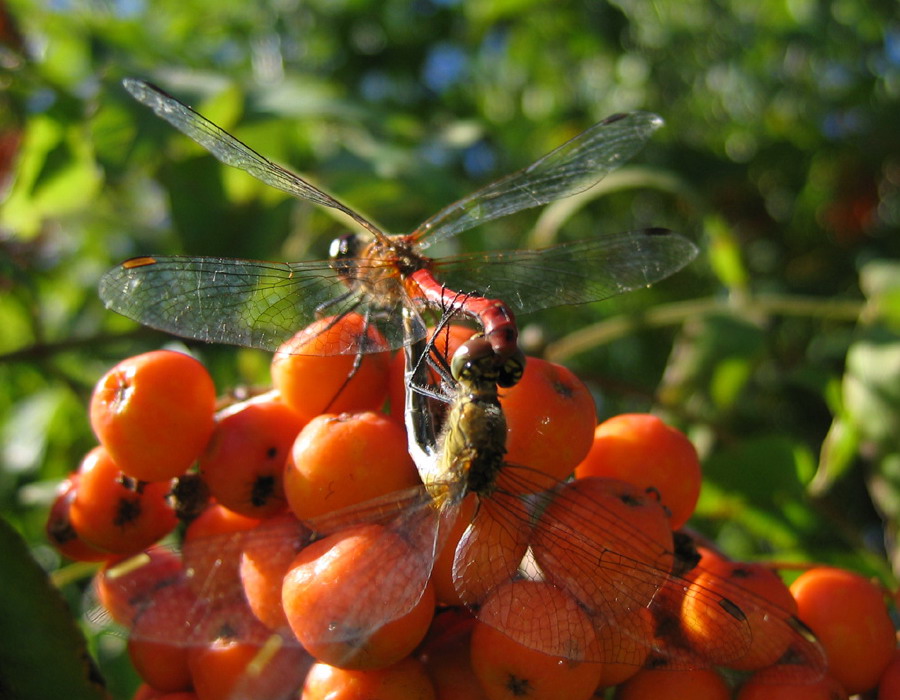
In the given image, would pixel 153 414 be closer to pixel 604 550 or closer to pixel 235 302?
pixel 235 302

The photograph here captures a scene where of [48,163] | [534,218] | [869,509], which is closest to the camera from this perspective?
[48,163]

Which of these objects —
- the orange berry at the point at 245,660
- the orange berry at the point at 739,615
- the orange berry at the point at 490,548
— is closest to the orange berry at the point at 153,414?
the orange berry at the point at 245,660

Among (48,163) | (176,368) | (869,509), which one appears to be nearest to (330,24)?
(48,163)

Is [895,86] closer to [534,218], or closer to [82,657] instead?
[534,218]

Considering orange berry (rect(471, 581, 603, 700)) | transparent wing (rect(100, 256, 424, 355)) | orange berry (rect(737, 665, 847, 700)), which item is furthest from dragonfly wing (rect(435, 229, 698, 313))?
orange berry (rect(737, 665, 847, 700))

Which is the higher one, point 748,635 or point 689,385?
point 748,635

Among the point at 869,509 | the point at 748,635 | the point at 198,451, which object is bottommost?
the point at 869,509

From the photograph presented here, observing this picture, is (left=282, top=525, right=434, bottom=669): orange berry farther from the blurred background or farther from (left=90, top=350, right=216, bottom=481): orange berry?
the blurred background
